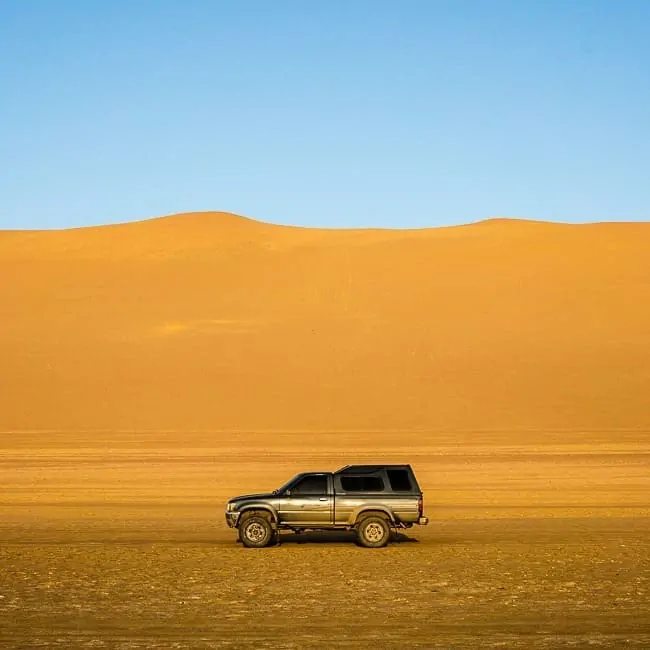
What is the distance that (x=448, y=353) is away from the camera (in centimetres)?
5575

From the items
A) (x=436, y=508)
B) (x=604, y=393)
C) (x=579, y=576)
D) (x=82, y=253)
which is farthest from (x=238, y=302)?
(x=579, y=576)

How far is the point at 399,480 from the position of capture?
18.1 metres

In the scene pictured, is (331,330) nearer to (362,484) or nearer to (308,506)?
(362,484)

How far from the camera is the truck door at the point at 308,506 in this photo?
18.0 m

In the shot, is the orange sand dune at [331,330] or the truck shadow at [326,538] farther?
the orange sand dune at [331,330]

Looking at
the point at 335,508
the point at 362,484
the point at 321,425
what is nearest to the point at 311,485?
the point at 335,508

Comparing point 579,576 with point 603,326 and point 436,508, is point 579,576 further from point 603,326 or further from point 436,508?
point 603,326

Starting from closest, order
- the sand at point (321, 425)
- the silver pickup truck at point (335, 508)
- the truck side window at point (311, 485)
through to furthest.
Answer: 1. the sand at point (321, 425)
2. the silver pickup truck at point (335, 508)
3. the truck side window at point (311, 485)

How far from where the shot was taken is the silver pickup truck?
18.0m

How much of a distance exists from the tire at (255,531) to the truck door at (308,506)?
0.96ft

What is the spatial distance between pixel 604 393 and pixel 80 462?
24.6m

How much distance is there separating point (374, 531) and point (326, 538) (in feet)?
6.98

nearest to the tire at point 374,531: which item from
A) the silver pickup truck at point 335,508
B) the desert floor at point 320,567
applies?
the silver pickup truck at point 335,508

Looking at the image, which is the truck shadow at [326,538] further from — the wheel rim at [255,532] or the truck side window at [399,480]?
the truck side window at [399,480]
